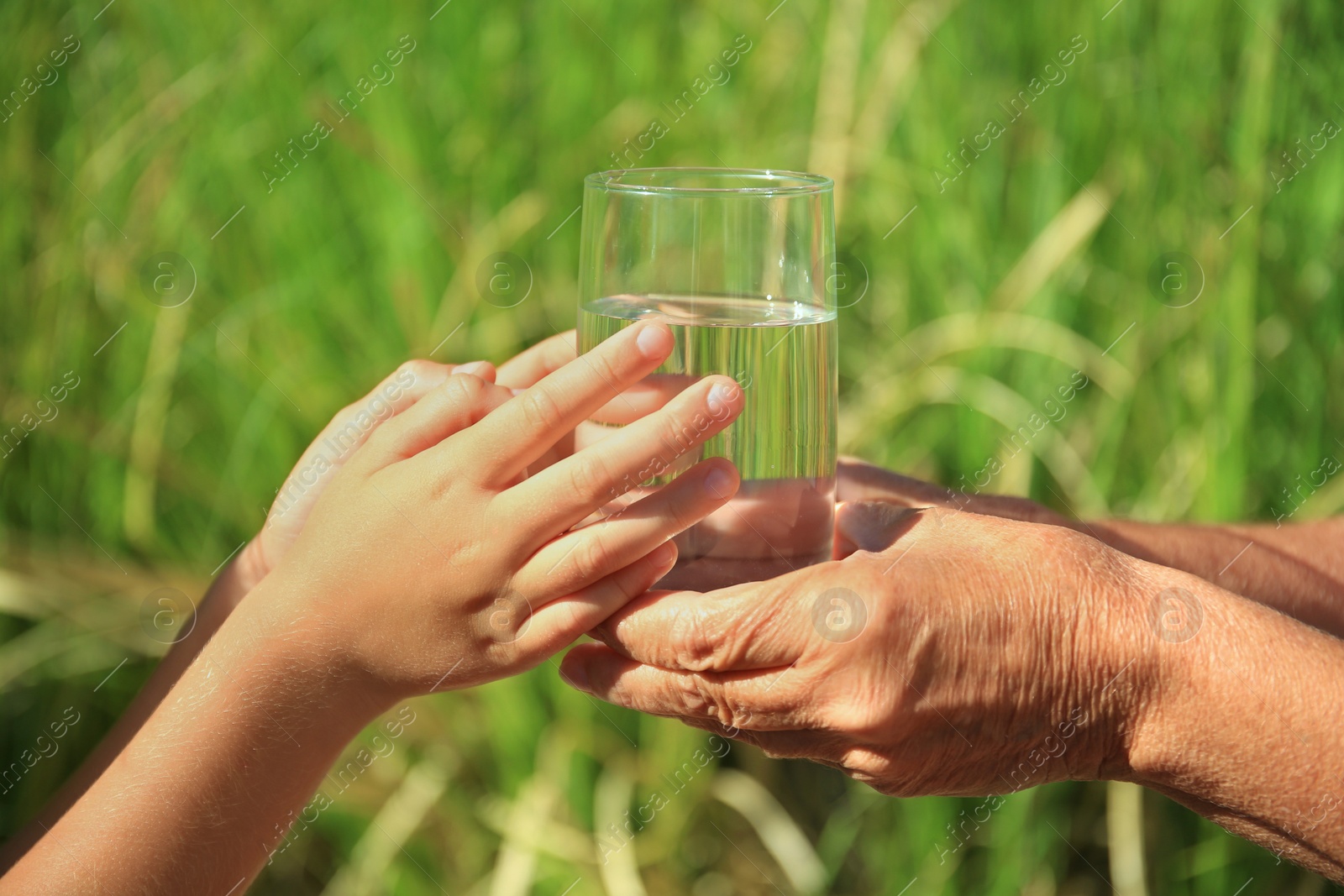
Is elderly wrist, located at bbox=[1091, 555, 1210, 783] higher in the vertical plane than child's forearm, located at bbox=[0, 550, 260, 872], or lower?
lower

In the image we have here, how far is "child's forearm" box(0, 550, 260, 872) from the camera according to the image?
123cm

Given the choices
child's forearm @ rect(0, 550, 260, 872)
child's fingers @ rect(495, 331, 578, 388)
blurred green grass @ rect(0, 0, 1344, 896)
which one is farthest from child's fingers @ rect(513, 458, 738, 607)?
blurred green grass @ rect(0, 0, 1344, 896)

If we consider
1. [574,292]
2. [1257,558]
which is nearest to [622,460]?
[1257,558]

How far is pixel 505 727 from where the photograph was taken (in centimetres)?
175

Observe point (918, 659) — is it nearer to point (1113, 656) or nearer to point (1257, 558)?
point (1113, 656)

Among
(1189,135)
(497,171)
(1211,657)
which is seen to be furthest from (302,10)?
(1211,657)

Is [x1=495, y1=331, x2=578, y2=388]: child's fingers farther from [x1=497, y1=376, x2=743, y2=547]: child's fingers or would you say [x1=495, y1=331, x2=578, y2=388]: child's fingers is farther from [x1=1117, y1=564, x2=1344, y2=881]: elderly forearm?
[x1=1117, y1=564, x2=1344, y2=881]: elderly forearm

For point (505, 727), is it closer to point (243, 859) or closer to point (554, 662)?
point (554, 662)

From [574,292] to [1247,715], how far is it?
1.24 meters

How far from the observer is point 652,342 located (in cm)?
83

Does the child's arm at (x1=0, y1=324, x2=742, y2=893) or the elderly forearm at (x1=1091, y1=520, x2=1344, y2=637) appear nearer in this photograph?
the child's arm at (x1=0, y1=324, x2=742, y2=893)

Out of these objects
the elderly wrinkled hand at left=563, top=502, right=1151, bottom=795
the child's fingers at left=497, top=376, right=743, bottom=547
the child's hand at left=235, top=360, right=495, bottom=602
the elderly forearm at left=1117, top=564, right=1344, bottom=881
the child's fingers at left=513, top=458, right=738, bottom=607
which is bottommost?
the elderly forearm at left=1117, top=564, right=1344, bottom=881

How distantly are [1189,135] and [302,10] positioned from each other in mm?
1576

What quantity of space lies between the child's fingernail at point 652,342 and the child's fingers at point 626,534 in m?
0.09
